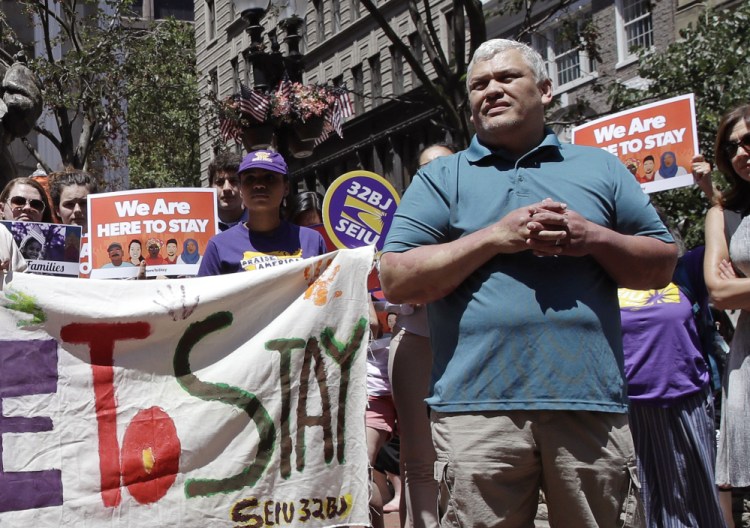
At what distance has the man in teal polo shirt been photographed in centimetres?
316

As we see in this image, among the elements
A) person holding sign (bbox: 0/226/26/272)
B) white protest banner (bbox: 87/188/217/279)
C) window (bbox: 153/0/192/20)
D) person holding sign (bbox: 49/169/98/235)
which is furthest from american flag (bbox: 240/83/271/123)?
window (bbox: 153/0/192/20)

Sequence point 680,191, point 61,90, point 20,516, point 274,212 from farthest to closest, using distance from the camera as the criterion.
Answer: point 61,90 → point 680,191 → point 274,212 → point 20,516

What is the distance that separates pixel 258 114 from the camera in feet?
33.6

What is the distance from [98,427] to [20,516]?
467mm

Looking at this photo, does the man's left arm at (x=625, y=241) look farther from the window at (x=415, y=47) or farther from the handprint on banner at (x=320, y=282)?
the window at (x=415, y=47)

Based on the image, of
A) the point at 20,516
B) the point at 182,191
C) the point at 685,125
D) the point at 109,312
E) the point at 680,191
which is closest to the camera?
the point at 20,516

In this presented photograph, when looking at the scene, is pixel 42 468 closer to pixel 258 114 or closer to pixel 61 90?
pixel 258 114

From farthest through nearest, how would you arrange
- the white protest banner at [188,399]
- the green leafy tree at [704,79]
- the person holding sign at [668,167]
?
the green leafy tree at [704,79]
the person holding sign at [668,167]
the white protest banner at [188,399]

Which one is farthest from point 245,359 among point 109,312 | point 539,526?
point 539,526

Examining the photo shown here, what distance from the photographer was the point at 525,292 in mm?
3219

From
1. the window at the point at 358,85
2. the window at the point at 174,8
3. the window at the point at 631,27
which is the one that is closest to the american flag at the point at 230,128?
the window at the point at 631,27

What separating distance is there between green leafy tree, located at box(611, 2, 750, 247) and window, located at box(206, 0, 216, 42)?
106ft

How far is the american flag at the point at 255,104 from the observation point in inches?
402

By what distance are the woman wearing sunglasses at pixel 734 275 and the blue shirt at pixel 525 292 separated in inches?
54.2
